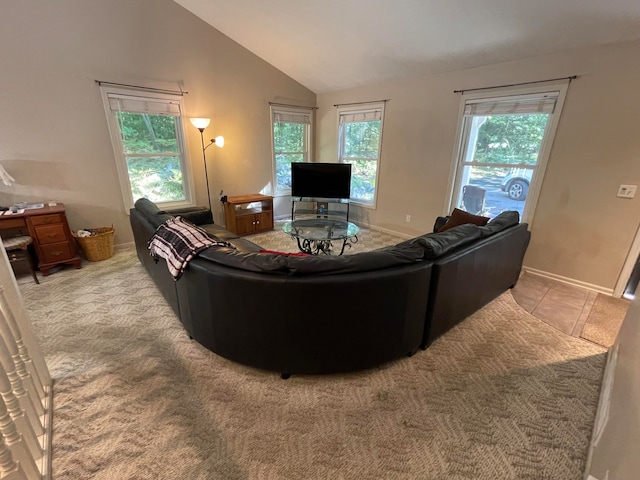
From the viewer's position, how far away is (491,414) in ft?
5.21

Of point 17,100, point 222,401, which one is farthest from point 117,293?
point 17,100

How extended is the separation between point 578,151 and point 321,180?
331cm

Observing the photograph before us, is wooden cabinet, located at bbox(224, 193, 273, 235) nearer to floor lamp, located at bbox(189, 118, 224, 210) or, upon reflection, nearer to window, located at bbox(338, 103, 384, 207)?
floor lamp, located at bbox(189, 118, 224, 210)

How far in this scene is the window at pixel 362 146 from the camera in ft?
15.4

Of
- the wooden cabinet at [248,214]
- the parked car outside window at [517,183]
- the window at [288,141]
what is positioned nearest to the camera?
the parked car outside window at [517,183]

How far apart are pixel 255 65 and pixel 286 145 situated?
1.35 meters

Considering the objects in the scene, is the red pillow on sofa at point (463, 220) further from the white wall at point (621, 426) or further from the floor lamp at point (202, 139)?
the floor lamp at point (202, 139)

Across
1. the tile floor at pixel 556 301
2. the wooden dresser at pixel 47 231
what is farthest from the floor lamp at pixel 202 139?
the tile floor at pixel 556 301

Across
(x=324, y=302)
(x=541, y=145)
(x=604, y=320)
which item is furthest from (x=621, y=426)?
(x=541, y=145)

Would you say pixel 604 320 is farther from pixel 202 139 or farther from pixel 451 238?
pixel 202 139

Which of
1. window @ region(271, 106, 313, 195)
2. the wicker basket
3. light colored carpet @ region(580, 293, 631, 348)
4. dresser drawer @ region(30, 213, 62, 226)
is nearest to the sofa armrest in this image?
the wicker basket

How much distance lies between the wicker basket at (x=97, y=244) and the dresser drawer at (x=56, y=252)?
0.63 ft

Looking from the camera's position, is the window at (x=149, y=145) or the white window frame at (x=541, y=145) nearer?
the white window frame at (x=541, y=145)

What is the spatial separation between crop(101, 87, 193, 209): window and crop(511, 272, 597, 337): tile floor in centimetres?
457
